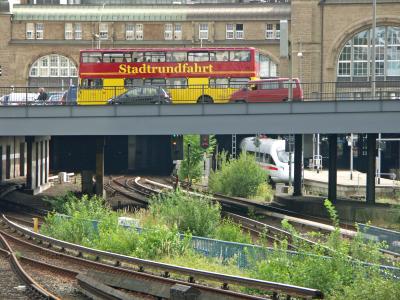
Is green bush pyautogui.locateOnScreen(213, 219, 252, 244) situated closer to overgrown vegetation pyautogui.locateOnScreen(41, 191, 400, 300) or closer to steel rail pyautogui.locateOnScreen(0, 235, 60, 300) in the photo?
overgrown vegetation pyautogui.locateOnScreen(41, 191, 400, 300)

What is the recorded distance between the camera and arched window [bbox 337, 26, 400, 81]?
83.3 meters

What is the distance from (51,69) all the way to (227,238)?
67.6m

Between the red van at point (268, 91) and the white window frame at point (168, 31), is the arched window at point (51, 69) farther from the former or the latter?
the red van at point (268, 91)

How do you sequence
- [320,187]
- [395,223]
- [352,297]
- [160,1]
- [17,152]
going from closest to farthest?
[352,297] → [395,223] → [320,187] → [17,152] → [160,1]

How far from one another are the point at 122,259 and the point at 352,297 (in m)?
8.73

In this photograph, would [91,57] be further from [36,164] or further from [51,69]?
[51,69]

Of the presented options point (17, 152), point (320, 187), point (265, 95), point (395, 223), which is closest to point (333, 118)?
point (395, 223)

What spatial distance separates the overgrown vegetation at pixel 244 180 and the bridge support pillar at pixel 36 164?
34.8 ft

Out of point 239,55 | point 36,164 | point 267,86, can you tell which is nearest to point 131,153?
point 239,55

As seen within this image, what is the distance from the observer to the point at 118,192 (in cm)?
5378

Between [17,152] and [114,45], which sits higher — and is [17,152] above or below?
below

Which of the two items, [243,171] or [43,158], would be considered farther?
[43,158]

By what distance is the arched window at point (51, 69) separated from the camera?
92125 mm

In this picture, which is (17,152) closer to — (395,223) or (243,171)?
(243,171)
